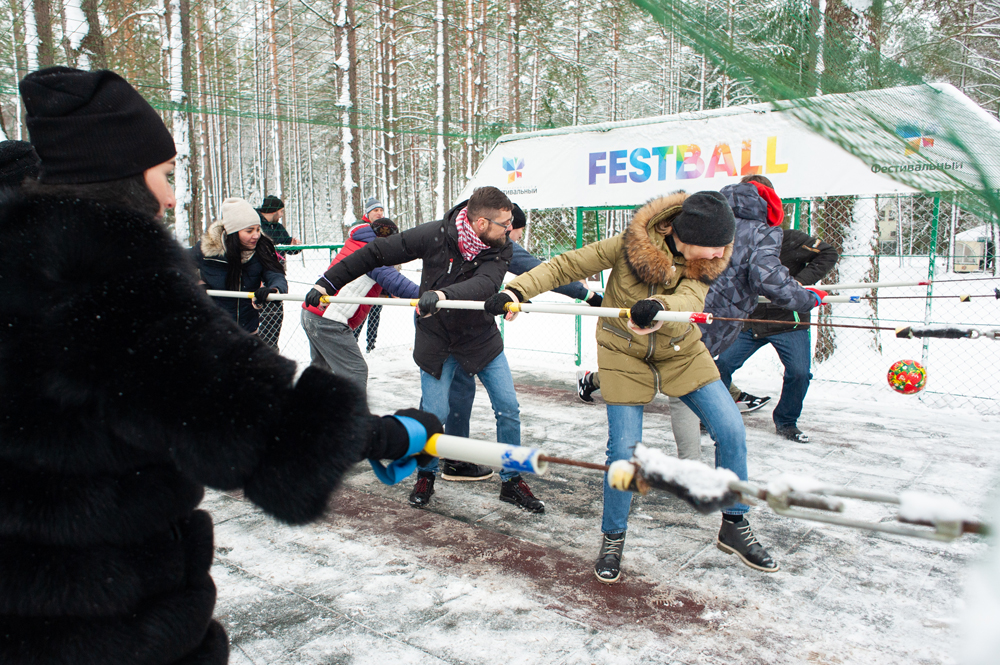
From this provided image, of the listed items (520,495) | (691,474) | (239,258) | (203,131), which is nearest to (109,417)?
(691,474)

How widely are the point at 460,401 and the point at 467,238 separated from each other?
1.13m

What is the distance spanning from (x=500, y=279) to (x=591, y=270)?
86 cm

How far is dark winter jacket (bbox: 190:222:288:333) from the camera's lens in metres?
5.23

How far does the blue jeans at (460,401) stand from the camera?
14.1 ft

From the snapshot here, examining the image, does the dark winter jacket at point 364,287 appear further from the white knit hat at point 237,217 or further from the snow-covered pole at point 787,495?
the snow-covered pole at point 787,495

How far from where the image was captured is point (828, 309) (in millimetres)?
7797

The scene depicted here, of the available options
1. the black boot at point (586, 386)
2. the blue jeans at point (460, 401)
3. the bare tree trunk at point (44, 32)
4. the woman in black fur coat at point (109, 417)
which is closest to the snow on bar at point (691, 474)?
the woman in black fur coat at point (109, 417)

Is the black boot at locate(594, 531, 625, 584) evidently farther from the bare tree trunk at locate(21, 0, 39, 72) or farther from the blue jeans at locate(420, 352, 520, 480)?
the bare tree trunk at locate(21, 0, 39, 72)

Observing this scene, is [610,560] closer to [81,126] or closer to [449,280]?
[449,280]

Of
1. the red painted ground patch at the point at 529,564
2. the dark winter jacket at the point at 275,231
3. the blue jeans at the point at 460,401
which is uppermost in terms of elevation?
the dark winter jacket at the point at 275,231

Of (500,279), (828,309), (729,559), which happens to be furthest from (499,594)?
(828,309)

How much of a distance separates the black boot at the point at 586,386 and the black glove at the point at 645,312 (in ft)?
11.3

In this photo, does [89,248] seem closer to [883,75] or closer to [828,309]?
[883,75]

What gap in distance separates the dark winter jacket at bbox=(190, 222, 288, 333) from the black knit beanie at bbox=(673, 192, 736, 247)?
11.5 ft
